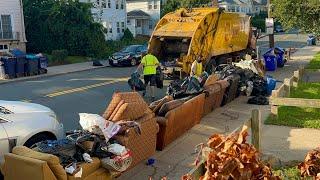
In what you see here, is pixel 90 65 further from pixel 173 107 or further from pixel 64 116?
pixel 173 107

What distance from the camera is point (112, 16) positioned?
145ft

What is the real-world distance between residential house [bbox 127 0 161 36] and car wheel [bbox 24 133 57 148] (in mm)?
47385

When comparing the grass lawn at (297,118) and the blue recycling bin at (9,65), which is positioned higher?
the blue recycling bin at (9,65)

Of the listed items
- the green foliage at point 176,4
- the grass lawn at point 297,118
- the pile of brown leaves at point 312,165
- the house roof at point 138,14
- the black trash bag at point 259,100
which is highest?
the green foliage at point 176,4

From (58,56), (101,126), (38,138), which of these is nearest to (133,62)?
(58,56)

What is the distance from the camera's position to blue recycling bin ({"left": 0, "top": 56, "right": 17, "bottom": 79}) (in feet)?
70.6

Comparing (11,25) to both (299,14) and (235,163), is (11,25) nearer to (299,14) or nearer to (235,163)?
(299,14)

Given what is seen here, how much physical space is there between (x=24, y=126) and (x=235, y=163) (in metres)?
4.72

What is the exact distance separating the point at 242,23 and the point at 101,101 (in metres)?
11.4

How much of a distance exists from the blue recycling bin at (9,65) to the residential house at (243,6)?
221 feet

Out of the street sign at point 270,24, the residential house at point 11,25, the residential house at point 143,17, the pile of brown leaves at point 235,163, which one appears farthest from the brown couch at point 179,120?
the residential house at point 143,17

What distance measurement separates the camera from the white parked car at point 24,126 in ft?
21.5

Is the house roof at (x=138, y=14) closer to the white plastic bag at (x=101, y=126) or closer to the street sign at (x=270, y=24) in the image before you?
the street sign at (x=270, y=24)

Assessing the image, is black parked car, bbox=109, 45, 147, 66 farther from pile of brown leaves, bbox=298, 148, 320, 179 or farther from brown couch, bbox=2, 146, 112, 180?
pile of brown leaves, bbox=298, 148, 320, 179
